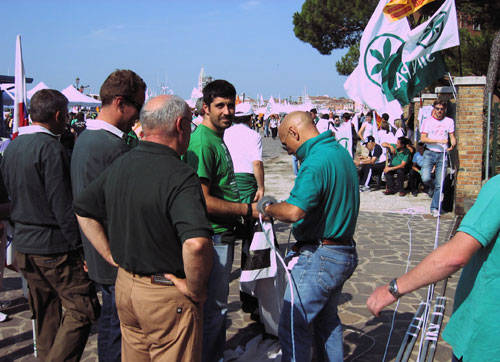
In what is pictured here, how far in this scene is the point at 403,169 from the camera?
12734 mm

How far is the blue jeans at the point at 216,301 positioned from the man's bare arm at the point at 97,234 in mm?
841

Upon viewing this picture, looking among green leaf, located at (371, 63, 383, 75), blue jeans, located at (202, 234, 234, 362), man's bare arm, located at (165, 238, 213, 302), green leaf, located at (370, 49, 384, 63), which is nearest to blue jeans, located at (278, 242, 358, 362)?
blue jeans, located at (202, 234, 234, 362)

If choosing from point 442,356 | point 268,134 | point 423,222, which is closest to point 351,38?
point 268,134

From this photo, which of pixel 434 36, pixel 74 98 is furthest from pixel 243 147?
pixel 74 98

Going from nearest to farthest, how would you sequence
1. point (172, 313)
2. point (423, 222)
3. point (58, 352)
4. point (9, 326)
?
point (172, 313), point (58, 352), point (9, 326), point (423, 222)

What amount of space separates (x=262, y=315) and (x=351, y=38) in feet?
94.1

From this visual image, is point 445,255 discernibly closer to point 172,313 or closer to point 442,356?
point 172,313

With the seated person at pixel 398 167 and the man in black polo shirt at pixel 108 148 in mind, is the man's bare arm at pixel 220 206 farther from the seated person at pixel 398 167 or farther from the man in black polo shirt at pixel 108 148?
the seated person at pixel 398 167

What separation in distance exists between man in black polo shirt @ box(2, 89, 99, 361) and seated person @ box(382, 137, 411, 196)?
34.7 ft

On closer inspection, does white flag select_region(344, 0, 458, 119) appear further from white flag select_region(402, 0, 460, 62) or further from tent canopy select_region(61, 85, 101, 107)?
tent canopy select_region(61, 85, 101, 107)

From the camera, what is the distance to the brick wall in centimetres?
996

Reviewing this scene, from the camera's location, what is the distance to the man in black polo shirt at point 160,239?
2207 mm

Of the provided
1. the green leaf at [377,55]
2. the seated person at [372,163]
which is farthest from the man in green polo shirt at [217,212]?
the seated person at [372,163]

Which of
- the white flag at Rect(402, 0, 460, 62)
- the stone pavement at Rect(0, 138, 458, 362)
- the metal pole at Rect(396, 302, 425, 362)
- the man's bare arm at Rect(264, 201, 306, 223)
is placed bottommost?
the stone pavement at Rect(0, 138, 458, 362)
